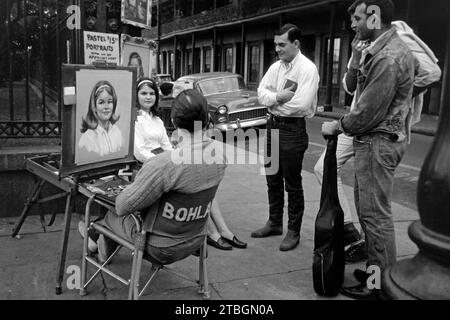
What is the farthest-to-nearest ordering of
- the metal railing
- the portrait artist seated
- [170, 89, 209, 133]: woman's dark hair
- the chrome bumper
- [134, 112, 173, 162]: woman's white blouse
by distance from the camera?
the chrome bumper, the metal railing, [134, 112, 173, 162]: woman's white blouse, [170, 89, 209, 133]: woman's dark hair, the portrait artist seated

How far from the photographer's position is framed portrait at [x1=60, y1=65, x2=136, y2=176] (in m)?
3.43

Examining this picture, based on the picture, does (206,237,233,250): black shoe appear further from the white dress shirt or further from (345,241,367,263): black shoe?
the white dress shirt

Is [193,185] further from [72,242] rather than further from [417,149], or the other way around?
[417,149]

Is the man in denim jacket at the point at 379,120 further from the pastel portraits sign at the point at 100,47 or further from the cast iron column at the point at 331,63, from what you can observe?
the cast iron column at the point at 331,63

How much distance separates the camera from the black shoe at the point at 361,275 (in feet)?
11.7

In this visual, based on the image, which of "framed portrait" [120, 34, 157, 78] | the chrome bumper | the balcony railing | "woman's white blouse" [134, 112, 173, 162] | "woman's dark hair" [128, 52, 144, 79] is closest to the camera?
"woman's white blouse" [134, 112, 173, 162]

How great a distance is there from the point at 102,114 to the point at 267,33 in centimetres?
2732

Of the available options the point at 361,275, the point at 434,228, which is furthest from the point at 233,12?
the point at 434,228

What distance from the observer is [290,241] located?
4410mm

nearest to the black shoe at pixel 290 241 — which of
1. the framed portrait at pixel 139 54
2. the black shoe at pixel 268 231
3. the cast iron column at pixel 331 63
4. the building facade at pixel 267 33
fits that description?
the black shoe at pixel 268 231

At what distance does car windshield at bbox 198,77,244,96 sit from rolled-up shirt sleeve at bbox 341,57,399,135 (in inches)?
431

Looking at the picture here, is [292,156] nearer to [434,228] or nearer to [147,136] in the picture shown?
[147,136]

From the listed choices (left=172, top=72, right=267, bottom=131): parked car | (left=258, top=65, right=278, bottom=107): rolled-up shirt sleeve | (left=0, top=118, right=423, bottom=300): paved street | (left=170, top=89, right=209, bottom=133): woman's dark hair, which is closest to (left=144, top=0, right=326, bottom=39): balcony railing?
(left=172, top=72, right=267, bottom=131): parked car

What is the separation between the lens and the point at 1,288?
3.43 metres
